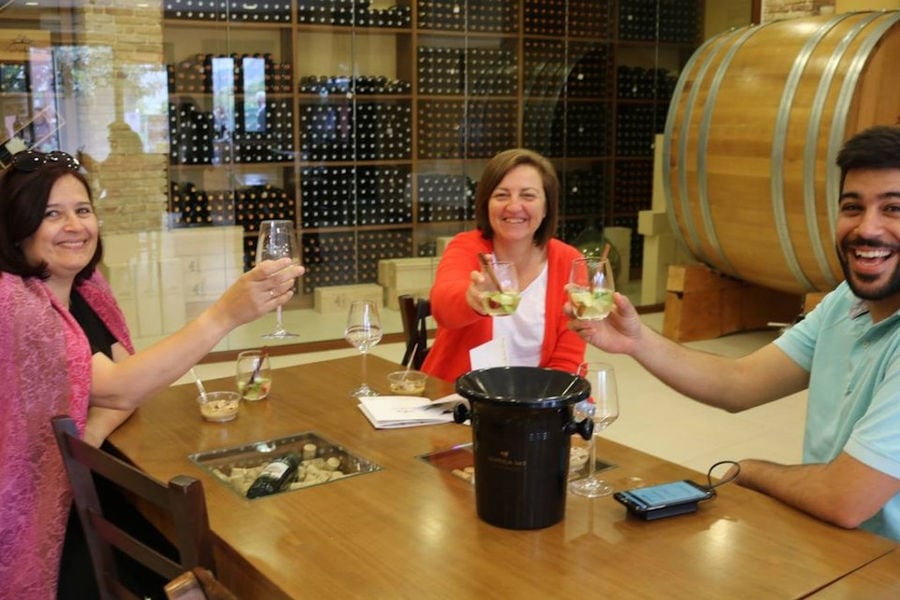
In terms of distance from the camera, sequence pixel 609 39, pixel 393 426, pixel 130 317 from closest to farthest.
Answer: pixel 393 426, pixel 130 317, pixel 609 39

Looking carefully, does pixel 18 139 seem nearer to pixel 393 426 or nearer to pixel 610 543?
pixel 393 426

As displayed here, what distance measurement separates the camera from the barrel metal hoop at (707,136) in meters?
5.77

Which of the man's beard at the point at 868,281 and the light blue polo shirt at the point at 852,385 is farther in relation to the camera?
the man's beard at the point at 868,281

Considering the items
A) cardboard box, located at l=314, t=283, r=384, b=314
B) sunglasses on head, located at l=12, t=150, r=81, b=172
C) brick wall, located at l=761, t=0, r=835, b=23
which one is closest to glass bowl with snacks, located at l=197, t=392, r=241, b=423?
sunglasses on head, located at l=12, t=150, r=81, b=172

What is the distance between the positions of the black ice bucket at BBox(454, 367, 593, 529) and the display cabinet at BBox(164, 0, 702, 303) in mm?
4907

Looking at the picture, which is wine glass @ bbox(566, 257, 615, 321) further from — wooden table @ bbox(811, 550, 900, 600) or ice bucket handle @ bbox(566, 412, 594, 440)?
wooden table @ bbox(811, 550, 900, 600)

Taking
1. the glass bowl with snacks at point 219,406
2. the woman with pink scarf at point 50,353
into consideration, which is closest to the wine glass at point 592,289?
the woman with pink scarf at point 50,353

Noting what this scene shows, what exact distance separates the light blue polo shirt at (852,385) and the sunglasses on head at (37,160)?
1.79 meters

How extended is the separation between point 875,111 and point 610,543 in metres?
4.29

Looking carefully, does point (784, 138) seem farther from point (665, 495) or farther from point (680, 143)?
point (665, 495)

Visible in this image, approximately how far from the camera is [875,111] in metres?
5.02

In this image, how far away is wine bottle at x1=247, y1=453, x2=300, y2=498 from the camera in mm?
1813

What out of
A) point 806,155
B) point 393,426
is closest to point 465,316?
point 393,426

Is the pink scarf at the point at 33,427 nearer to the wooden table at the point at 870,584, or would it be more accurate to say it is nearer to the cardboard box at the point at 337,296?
the wooden table at the point at 870,584
